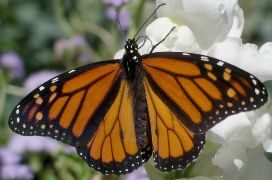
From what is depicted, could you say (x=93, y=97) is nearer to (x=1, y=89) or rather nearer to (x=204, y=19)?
(x=204, y=19)

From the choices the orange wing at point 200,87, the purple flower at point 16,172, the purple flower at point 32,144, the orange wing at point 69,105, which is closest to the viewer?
the orange wing at point 200,87

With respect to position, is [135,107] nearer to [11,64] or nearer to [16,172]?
[16,172]

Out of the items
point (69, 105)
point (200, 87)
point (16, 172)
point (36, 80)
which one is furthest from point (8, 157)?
point (200, 87)

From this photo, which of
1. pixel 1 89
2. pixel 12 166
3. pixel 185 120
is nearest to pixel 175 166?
pixel 185 120

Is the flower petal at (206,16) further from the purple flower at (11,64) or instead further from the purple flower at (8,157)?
the purple flower at (11,64)

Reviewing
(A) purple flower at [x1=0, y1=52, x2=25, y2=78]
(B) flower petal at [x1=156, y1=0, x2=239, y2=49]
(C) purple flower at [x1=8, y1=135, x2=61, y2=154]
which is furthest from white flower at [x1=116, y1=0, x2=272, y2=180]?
(A) purple flower at [x1=0, y1=52, x2=25, y2=78]

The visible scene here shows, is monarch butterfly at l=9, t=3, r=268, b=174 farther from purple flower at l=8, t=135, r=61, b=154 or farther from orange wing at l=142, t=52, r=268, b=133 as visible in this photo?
purple flower at l=8, t=135, r=61, b=154

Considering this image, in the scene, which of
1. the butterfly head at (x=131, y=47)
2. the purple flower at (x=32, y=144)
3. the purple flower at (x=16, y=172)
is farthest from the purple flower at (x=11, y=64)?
the butterfly head at (x=131, y=47)
